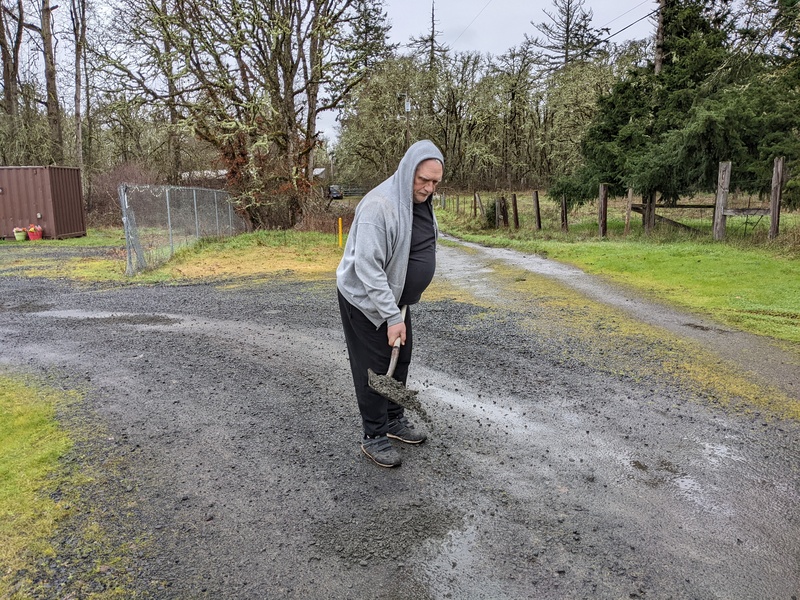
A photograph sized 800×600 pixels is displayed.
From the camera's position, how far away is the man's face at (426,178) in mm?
3152

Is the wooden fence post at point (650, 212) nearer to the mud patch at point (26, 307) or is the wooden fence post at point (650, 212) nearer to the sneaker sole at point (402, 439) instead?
the sneaker sole at point (402, 439)

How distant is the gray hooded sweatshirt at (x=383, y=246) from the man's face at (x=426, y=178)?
3 cm

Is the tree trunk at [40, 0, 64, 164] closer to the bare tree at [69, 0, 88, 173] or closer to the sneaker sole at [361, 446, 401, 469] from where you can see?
the bare tree at [69, 0, 88, 173]

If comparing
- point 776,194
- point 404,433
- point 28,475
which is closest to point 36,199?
point 28,475

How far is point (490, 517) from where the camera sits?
287cm

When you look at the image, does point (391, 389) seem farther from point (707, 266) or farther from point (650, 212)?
point (650, 212)

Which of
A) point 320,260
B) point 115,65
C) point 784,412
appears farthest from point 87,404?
point 115,65

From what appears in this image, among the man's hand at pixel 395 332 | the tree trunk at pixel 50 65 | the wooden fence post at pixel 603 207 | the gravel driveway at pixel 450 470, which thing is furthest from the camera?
the tree trunk at pixel 50 65

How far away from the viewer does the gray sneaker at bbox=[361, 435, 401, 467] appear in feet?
11.1

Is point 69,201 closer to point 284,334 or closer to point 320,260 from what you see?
point 320,260

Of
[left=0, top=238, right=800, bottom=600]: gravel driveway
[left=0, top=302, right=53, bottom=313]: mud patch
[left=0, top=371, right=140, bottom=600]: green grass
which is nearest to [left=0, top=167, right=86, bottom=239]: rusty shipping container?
[left=0, top=302, right=53, bottom=313]: mud patch

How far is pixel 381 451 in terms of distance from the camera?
3.45m

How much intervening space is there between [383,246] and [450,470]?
1.38 meters

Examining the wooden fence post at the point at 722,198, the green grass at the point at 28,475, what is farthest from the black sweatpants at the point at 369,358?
the wooden fence post at the point at 722,198
